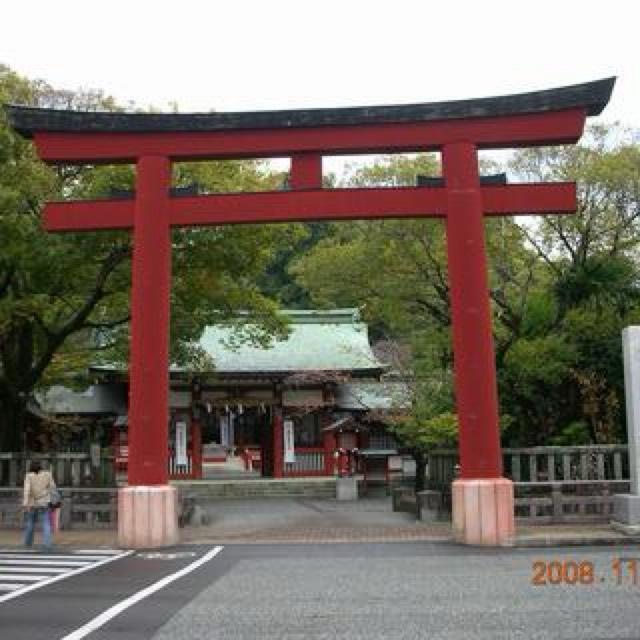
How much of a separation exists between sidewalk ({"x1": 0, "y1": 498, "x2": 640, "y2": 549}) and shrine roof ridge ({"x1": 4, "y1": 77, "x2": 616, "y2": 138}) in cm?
754

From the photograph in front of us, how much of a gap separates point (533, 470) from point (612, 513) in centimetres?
178

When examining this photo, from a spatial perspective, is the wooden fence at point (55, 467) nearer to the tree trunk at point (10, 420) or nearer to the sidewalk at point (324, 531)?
the sidewalk at point (324, 531)

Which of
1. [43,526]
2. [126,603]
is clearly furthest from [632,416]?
[43,526]

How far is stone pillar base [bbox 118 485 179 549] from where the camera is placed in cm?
1562

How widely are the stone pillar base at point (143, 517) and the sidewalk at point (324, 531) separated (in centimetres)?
69

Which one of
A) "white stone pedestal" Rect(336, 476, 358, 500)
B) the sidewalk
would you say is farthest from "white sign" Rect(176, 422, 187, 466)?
the sidewalk

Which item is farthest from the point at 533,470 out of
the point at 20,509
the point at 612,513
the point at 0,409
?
the point at 0,409

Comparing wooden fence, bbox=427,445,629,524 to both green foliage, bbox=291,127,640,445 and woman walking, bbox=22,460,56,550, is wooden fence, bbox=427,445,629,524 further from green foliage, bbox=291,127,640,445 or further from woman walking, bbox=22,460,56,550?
woman walking, bbox=22,460,56,550

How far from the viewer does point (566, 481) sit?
58.9ft

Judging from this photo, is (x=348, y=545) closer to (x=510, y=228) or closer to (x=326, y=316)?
Result: (x=510, y=228)

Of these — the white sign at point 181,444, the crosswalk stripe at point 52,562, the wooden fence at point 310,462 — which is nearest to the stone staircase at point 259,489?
the white sign at point 181,444

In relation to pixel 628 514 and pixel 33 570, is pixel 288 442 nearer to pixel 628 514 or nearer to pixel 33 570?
pixel 628 514

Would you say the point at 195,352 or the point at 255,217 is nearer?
the point at 255,217

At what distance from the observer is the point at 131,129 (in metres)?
16.5
